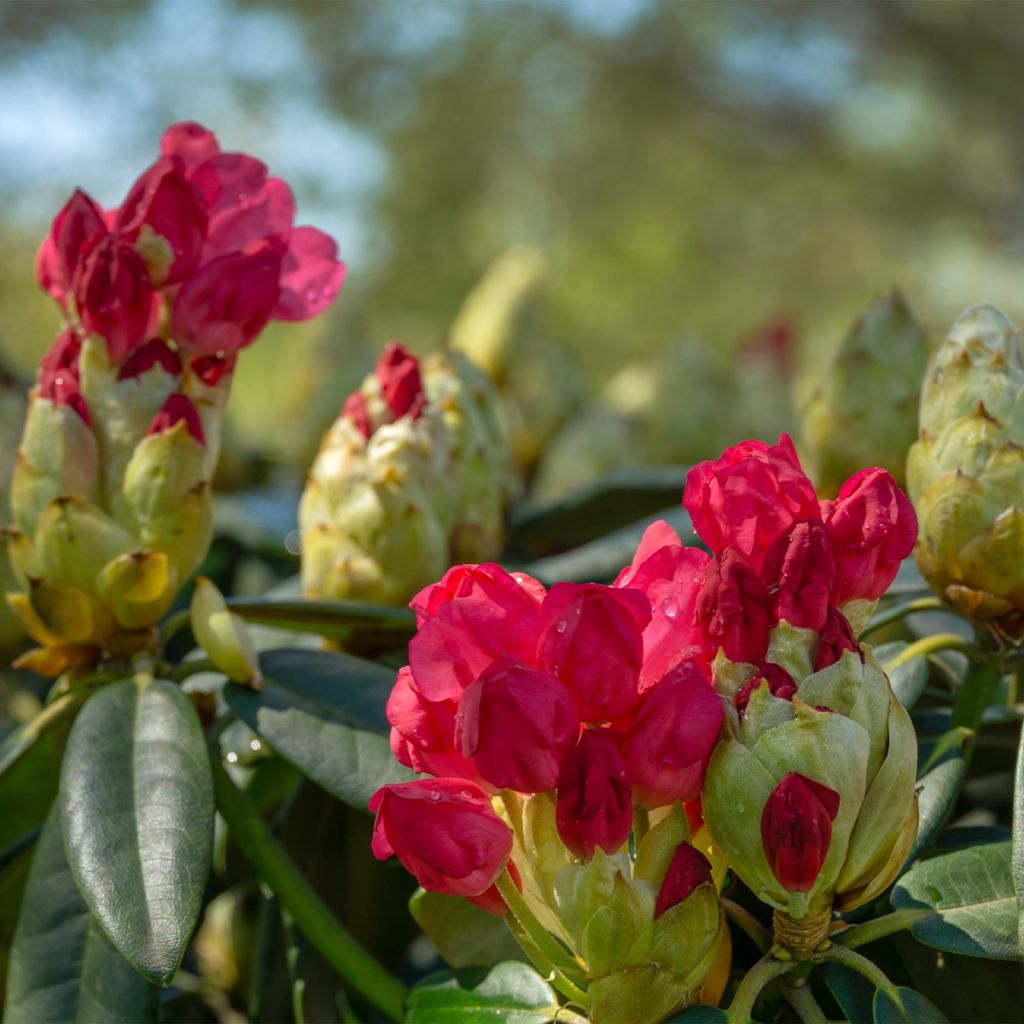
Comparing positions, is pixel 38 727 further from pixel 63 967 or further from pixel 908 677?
pixel 908 677

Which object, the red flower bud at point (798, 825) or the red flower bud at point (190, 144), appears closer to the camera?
the red flower bud at point (798, 825)

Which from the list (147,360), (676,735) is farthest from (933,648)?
(147,360)

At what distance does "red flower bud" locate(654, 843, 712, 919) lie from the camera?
1.61 feet

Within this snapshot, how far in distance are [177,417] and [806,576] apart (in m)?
0.39

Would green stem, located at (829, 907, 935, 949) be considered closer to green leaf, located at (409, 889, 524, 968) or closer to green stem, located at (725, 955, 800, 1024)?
green stem, located at (725, 955, 800, 1024)

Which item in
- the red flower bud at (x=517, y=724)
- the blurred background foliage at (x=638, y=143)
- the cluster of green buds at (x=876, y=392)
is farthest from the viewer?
the blurred background foliage at (x=638, y=143)

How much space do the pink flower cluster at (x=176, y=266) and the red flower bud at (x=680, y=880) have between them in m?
0.39

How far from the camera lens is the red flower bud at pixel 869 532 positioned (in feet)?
1.66

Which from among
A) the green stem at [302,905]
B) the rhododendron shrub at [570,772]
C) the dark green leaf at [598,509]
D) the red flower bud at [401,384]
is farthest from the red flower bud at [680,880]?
the dark green leaf at [598,509]

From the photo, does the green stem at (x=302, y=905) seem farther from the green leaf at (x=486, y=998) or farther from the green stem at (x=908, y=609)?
the green stem at (x=908, y=609)

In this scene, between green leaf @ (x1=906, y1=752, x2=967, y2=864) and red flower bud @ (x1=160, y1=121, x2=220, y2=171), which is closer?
green leaf @ (x1=906, y1=752, x2=967, y2=864)

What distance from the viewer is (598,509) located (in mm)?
1117

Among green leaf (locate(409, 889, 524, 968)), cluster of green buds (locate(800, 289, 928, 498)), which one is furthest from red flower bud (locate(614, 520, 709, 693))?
cluster of green buds (locate(800, 289, 928, 498))

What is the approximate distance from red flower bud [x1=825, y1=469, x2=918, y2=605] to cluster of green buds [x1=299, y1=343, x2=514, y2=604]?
1.34 feet
